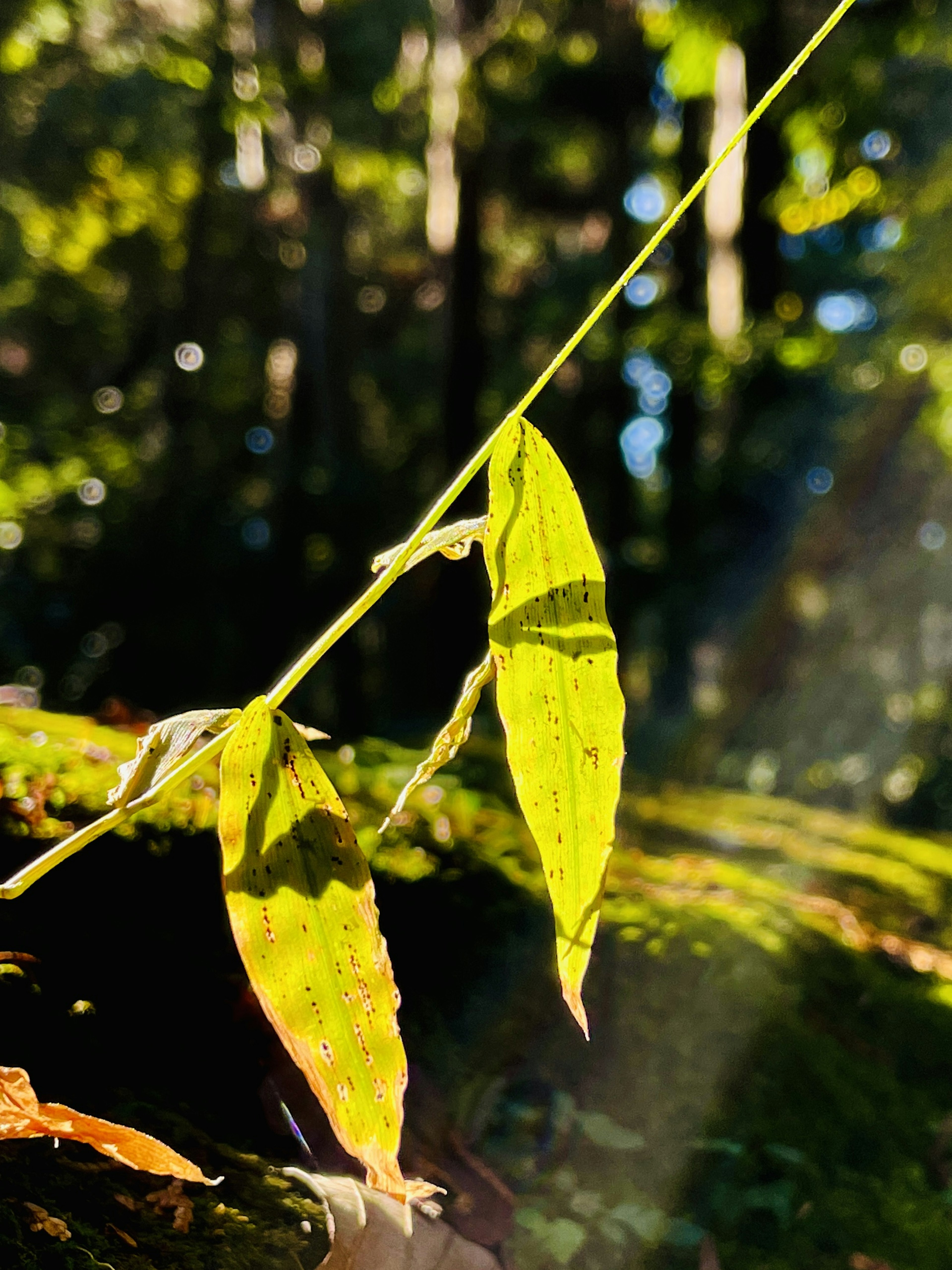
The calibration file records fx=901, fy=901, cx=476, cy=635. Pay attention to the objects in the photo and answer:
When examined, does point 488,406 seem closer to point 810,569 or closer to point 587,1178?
point 810,569

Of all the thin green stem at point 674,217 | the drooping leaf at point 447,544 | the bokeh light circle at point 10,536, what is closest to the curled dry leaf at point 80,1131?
the drooping leaf at point 447,544

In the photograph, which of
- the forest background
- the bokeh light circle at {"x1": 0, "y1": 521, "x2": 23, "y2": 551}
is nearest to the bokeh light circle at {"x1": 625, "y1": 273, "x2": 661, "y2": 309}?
the forest background

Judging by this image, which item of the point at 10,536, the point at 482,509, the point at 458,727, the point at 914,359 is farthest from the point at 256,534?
the point at 458,727

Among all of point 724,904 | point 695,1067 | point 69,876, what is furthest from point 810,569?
point 69,876

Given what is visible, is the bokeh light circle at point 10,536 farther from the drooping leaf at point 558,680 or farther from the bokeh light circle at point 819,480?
the drooping leaf at point 558,680

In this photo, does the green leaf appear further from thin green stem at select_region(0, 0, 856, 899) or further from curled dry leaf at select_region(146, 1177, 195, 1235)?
curled dry leaf at select_region(146, 1177, 195, 1235)
